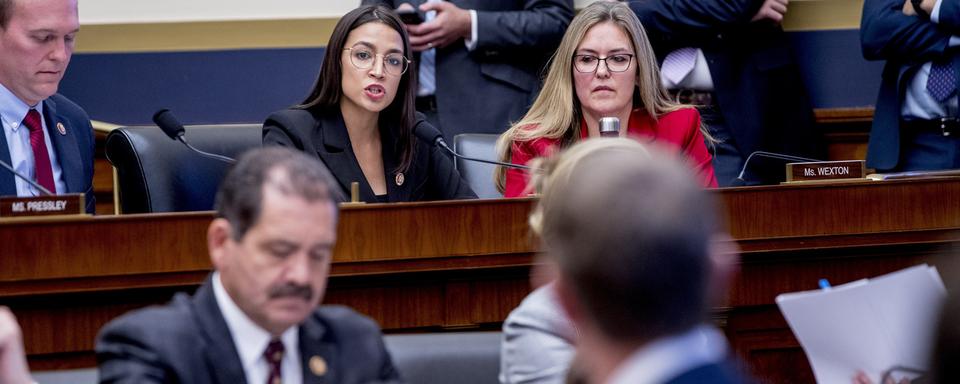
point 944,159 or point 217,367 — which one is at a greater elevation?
point 944,159

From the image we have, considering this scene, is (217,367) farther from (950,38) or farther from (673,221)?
(950,38)

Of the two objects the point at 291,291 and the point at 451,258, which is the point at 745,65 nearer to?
the point at 451,258

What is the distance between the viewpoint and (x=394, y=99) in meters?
3.66

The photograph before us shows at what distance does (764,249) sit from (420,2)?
1.89 m

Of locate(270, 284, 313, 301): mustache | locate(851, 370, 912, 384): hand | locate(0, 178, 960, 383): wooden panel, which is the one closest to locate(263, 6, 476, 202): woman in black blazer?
locate(0, 178, 960, 383): wooden panel

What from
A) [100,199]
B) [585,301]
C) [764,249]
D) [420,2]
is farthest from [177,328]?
[100,199]

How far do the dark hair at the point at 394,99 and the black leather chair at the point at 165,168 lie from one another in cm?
26

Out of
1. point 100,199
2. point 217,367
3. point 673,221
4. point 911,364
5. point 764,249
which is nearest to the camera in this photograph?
point 673,221

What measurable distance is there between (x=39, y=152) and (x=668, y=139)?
1665 millimetres

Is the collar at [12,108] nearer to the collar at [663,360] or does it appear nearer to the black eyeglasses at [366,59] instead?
the black eyeglasses at [366,59]

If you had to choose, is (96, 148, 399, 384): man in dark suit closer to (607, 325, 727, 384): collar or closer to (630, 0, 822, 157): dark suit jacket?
(607, 325, 727, 384): collar

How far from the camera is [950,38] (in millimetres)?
3961

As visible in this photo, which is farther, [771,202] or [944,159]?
[944,159]

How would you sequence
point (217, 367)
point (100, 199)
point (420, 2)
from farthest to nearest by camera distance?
1. point (100, 199)
2. point (420, 2)
3. point (217, 367)
